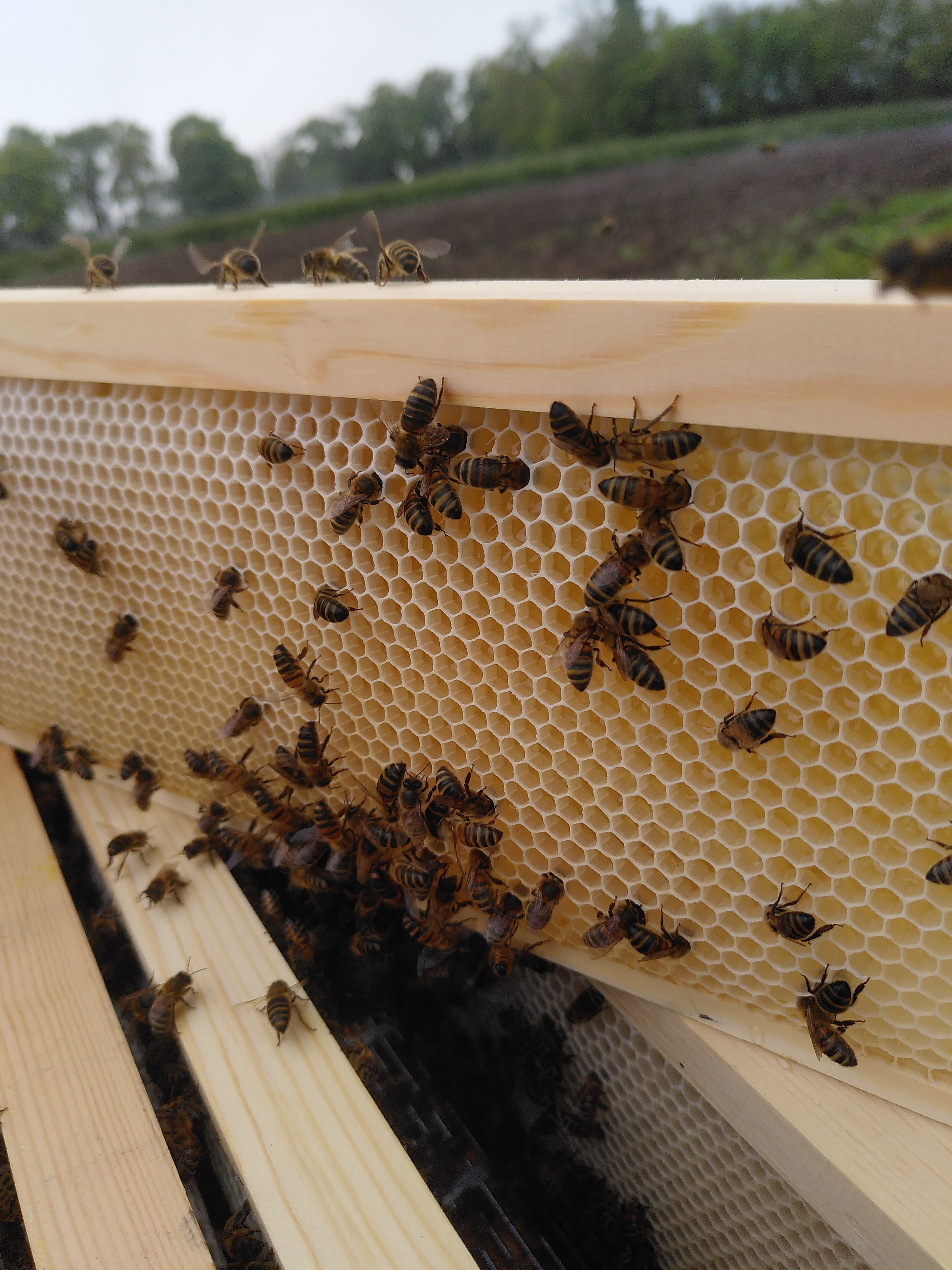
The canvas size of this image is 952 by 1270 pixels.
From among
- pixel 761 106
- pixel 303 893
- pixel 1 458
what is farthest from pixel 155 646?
pixel 761 106

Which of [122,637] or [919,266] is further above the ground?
[122,637]

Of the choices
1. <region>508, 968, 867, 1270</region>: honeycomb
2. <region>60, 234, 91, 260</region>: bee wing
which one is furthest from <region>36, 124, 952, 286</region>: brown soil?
<region>508, 968, 867, 1270</region>: honeycomb

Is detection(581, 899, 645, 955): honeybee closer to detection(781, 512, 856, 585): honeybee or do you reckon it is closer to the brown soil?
detection(781, 512, 856, 585): honeybee

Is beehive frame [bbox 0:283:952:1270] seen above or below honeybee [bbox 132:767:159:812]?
below

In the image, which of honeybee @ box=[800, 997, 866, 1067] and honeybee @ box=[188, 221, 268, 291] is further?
honeybee @ box=[188, 221, 268, 291]

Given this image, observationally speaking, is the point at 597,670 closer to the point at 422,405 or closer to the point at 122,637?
the point at 422,405

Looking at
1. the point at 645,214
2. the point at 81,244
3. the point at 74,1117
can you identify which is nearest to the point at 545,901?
the point at 74,1117

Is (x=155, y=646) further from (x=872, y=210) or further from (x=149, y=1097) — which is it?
(x=872, y=210)
